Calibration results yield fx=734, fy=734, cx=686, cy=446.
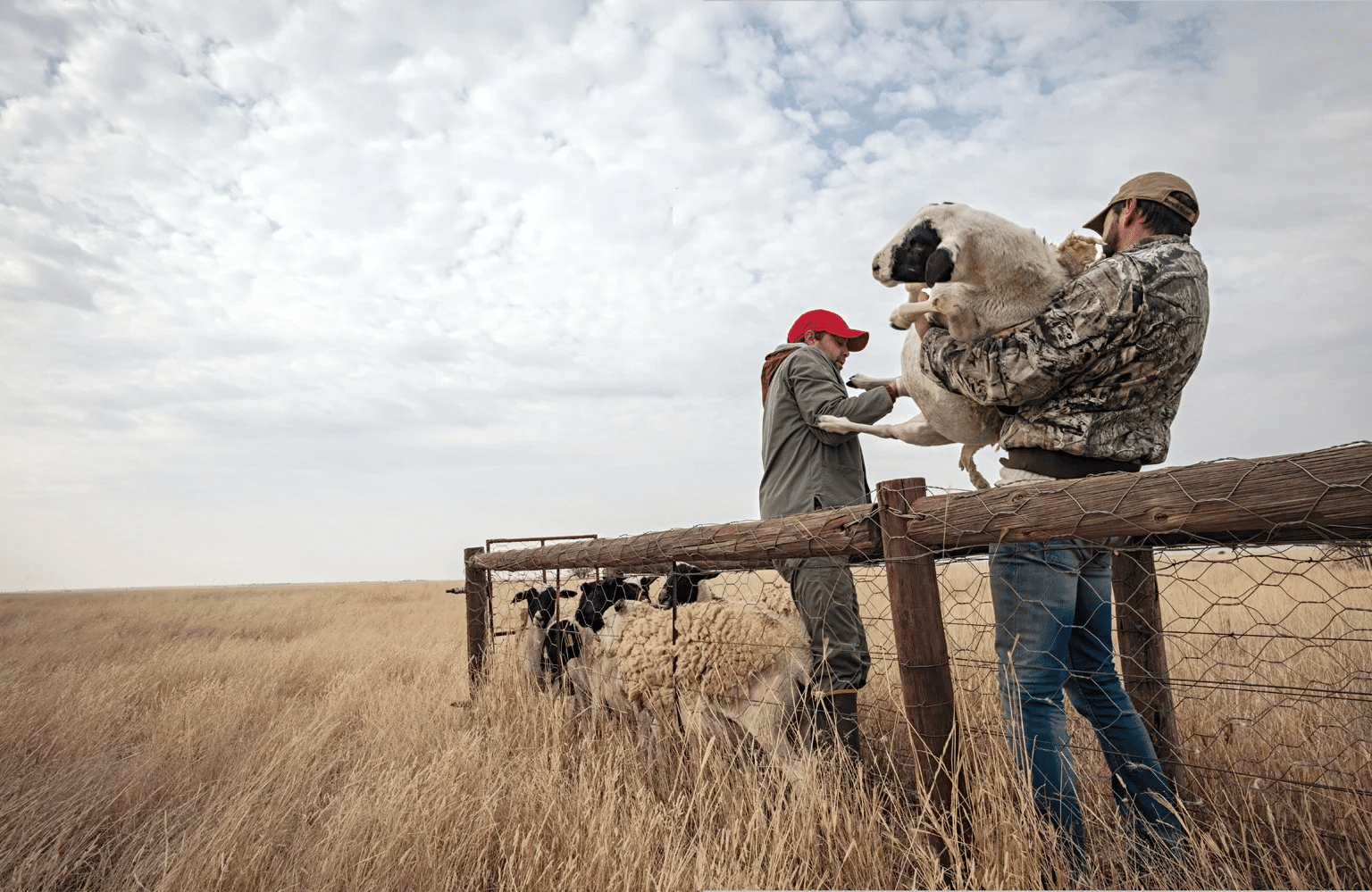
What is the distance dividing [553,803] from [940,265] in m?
2.66

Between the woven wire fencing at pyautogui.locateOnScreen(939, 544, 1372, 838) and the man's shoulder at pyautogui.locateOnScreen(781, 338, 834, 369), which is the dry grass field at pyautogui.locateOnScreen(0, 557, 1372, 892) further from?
the man's shoulder at pyautogui.locateOnScreen(781, 338, 834, 369)

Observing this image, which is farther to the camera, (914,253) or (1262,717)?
(1262,717)

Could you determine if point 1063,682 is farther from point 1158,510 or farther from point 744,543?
point 744,543

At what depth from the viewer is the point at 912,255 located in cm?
241

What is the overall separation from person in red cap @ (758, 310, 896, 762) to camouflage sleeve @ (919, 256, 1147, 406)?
36.5 inches

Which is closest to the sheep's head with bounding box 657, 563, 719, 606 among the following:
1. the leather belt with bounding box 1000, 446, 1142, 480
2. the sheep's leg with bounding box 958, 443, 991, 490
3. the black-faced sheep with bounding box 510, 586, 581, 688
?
the black-faced sheep with bounding box 510, 586, 581, 688

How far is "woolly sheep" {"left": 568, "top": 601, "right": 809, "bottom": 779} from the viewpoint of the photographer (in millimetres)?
3471

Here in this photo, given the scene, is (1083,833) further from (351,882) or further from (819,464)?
(351,882)

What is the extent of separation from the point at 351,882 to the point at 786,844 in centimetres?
159

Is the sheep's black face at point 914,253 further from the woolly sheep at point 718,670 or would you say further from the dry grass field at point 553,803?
the woolly sheep at point 718,670

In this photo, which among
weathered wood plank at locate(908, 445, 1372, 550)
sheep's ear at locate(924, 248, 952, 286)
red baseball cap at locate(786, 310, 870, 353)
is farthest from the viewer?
red baseball cap at locate(786, 310, 870, 353)

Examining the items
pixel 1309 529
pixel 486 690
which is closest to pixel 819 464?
pixel 1309 529

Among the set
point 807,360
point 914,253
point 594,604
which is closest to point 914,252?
point 914,253

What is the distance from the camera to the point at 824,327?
4223 millimetres
